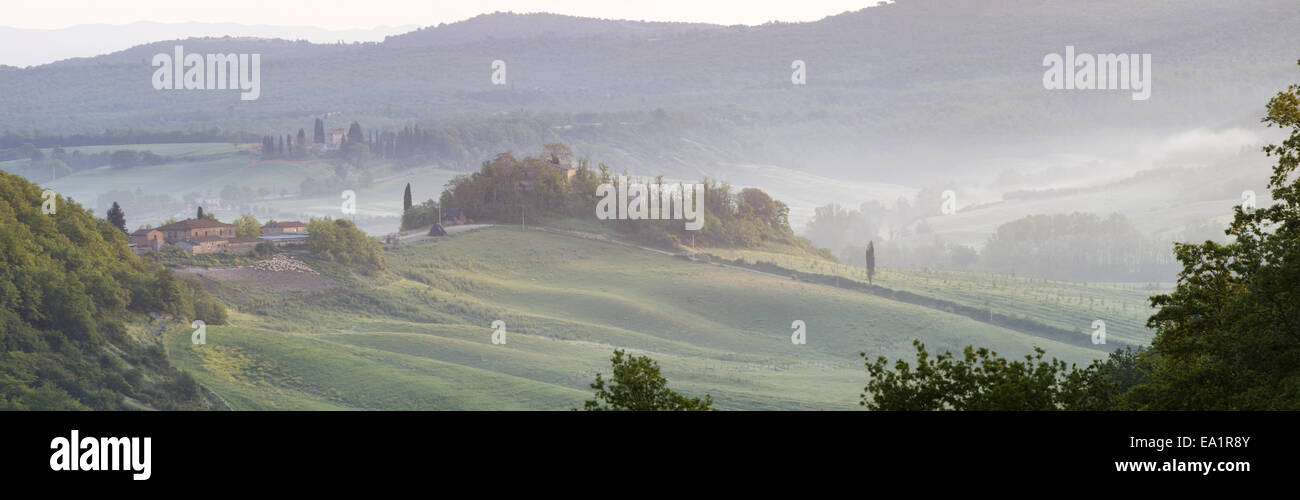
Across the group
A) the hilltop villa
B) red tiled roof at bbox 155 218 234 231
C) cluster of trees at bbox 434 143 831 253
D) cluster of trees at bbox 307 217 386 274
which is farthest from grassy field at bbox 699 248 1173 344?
red tiled roof at bbox 155 218 234 231

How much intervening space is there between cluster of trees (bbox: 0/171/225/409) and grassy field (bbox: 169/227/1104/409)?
4.08 metres

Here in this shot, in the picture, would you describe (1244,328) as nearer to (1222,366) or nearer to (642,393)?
(1222,366)

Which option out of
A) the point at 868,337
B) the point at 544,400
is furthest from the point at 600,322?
the point at 544,400

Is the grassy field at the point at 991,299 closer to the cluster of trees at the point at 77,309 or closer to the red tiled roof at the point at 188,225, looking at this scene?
the red tiled roof at the point at 188,225

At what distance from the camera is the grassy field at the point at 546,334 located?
3947 inches

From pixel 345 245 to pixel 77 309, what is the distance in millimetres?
43833

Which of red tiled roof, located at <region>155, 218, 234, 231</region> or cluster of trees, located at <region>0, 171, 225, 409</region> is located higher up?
red tiled roof, located at <region>155, 218, 234, 231</region>

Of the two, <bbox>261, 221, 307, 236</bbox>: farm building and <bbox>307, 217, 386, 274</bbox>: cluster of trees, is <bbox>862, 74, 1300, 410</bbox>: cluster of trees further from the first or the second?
<bbox>261, 221, 307, 236</bbox>: farm building

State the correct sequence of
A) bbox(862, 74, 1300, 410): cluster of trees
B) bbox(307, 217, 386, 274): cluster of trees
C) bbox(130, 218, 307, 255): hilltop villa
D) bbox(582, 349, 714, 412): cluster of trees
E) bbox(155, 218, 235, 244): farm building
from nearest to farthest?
→ bbox(862, 74, 1300, 410): cluster of trees, bbox(582, 349, 714, 412): cluster of trees, bbox(130, 218, 307, 255): hilltop villa, bbox(155, 218, 235, 244): farm building, bbox(307, 217, 386, 274): cluster of trees

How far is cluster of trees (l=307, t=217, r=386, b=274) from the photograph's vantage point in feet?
465

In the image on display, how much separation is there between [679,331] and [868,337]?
2179 centimetres

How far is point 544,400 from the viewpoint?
96750mm

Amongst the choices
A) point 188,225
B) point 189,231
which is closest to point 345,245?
point 189,231

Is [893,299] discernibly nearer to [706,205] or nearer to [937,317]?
[937,317]
